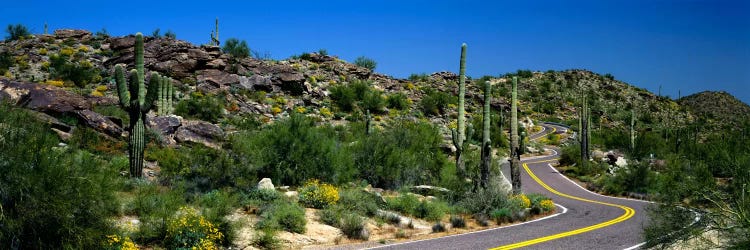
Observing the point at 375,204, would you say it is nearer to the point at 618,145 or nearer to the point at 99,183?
the point at 99,183

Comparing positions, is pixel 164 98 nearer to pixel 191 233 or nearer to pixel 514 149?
pixel 514 149

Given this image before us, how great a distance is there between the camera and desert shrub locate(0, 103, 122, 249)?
8.39m

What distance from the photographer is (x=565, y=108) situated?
91.4 m

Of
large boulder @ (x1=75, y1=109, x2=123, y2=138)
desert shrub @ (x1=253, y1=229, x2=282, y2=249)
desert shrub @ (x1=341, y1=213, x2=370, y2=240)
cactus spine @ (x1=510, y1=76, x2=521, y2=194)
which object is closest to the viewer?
desert shrub @ (x1=253, y1=229, x2=282, y2=249)

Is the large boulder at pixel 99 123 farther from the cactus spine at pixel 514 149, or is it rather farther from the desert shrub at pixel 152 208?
the cactus spine at pixel 514 149

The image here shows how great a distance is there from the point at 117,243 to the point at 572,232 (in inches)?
503

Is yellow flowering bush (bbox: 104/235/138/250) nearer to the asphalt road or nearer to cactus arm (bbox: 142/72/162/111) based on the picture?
the asphalt road

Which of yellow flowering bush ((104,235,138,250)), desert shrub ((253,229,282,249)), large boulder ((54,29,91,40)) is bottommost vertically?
desert shrub ((253,229,282,249))

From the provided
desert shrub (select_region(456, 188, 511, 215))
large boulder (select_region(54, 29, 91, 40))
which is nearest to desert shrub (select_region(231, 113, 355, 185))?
desert shrub (select_region(456, 188, 511, 215))

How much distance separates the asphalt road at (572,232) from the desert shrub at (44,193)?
271 inches

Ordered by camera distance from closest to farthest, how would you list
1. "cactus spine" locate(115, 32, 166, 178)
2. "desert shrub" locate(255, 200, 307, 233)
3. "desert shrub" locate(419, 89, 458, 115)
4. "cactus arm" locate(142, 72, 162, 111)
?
"desert shrub" locate(255, 200, 307, 233) < "cactus spine" locate(115, 32, 166, 178) < "cactus arm" locate(142, 72, 162, 111) < "desert shrub" locate(419, 89, 458, 115)

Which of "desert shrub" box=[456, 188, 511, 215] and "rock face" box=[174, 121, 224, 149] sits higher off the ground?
"rock face" box=[174, 121, 224, 149]

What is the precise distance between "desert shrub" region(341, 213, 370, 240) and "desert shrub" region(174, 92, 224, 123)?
19.6 meters

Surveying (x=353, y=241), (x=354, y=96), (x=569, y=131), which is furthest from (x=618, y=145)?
(x=353, y=241)
